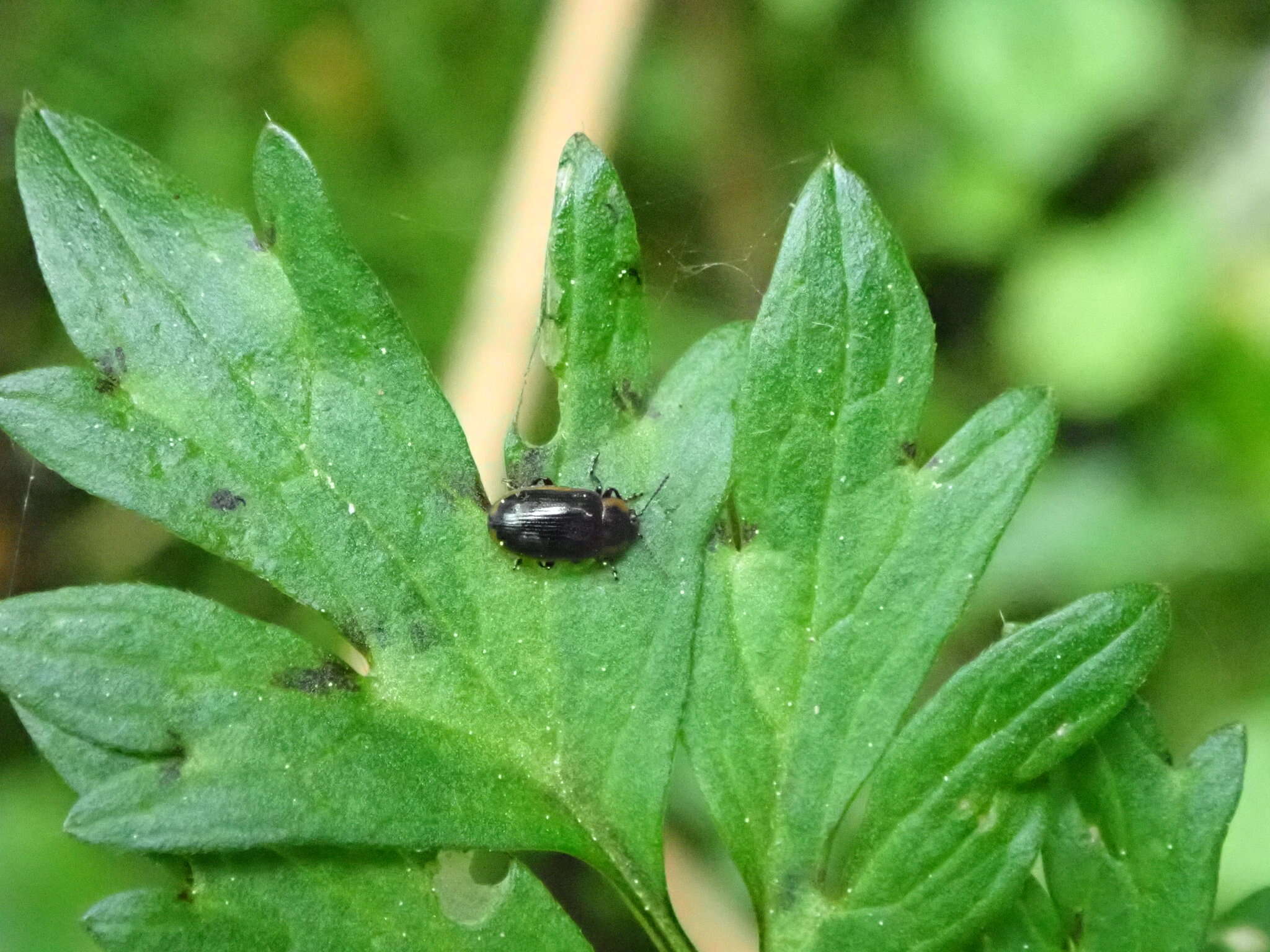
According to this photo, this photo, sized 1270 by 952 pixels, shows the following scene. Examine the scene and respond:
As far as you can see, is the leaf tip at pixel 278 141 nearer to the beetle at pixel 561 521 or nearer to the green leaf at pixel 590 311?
the green leaf at pixel 590 311

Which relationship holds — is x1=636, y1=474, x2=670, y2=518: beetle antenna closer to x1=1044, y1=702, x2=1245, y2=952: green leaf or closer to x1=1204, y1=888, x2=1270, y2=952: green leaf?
x1=1044, y1=702, x2=1245, y2=952: green leaf

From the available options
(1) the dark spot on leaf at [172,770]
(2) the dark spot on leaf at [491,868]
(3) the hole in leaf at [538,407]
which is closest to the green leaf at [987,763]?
(2) the dark spot on leaf at [491,868]

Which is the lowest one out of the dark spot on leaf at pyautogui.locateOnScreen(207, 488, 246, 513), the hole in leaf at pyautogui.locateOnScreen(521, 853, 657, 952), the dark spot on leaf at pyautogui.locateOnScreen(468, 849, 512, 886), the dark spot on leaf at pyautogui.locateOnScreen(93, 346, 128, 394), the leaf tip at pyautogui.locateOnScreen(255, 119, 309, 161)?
the hole in leaf at pyautogui.locateOnScreen(521, 853, 657, 952)

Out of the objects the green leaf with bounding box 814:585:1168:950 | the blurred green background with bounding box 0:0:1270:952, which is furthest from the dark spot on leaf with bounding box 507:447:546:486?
A: the blurred green background with bounding box 0:0:1270:952

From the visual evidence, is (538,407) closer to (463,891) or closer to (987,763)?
(463,891)

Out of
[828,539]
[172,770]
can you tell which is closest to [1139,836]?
[828,539]

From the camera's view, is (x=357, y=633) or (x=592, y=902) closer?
(x=357, y=633)
